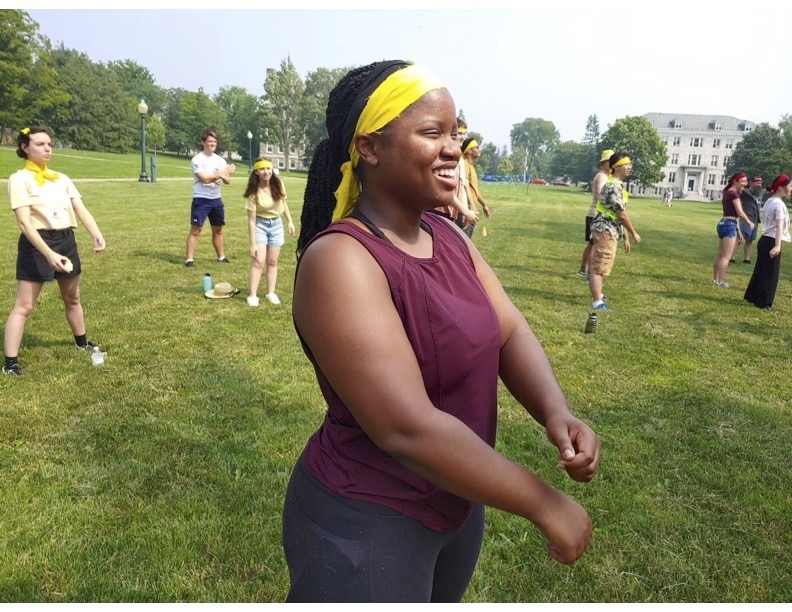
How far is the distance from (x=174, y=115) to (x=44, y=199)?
4526 inches

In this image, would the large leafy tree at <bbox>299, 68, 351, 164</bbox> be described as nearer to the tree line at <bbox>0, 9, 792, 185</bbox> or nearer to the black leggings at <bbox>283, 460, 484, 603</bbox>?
the tree line at <bbox>0, 9, 792, 185</bbox>

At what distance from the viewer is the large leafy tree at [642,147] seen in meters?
87.2

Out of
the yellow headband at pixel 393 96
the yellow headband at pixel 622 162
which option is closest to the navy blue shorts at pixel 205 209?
the yellow headband at pixel 622 162

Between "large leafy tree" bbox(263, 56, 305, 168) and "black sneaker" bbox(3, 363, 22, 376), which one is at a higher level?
"large leafy tree" bbox(263, 56, 305, 168)

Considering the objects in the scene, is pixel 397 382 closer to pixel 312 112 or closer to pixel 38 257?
pixel 38 257

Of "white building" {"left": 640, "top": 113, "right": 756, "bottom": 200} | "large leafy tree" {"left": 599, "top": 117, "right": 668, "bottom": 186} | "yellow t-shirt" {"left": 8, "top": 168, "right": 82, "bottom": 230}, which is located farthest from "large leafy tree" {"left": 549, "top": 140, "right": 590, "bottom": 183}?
"yellow t-shirt" {"left": 8, "top": 168, "right": 82, "bottom": 230}

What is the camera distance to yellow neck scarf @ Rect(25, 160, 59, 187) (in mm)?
5121

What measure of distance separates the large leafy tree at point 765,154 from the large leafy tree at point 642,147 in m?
10.9

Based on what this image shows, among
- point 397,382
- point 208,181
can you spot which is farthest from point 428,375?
point 208,181

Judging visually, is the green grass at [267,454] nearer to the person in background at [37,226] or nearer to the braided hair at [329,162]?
the person in background at [37,226]

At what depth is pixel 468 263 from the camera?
162cm

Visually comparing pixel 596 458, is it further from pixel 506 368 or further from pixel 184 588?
pixel 184 588

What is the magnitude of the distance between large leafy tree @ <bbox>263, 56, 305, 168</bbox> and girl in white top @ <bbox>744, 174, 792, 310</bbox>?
75.1m

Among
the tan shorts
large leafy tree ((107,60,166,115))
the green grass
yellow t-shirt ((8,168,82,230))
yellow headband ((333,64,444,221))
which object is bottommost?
the green grass
